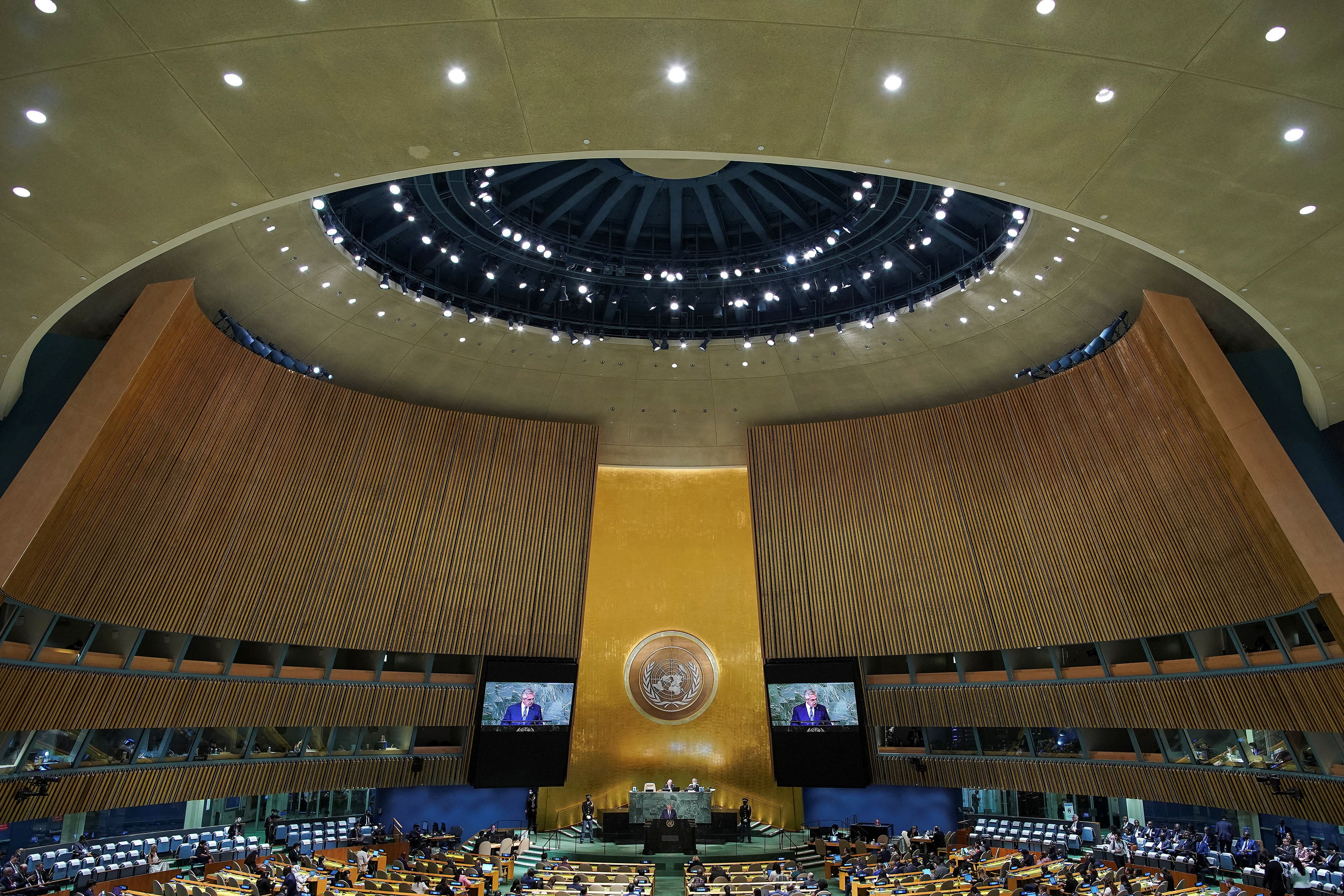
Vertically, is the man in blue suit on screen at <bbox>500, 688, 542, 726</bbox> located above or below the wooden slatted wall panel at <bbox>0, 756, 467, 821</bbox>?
above

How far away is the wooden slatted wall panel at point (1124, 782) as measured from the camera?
12039 mm

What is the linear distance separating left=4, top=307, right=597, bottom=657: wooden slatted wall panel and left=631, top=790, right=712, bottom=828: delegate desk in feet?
12.0

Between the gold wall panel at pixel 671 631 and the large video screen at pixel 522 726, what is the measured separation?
6.76 feet

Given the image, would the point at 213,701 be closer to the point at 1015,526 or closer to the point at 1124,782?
the point at 1015,526

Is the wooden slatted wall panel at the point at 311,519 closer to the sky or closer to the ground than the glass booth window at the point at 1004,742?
closer to the sky

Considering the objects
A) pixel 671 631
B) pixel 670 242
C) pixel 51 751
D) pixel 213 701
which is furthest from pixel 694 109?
pixel 671 631

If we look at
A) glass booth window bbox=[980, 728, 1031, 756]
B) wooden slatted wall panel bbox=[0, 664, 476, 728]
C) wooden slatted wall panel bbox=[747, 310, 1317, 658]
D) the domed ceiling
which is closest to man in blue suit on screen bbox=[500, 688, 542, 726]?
wooden slatted wall panel bbox=[0, 664, 476, 728]

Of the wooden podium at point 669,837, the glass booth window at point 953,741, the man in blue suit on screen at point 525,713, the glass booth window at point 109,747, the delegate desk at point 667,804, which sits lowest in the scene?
the wooden podium at point 669,837

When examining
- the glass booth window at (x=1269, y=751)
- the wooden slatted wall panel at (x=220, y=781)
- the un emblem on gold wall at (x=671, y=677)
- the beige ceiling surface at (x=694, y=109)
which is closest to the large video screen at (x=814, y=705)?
the un emblem on gold wall at (x=671, y=677)

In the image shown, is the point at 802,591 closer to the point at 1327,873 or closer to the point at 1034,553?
the point at 1034,553

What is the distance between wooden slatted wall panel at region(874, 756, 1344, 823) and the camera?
39.5 feet

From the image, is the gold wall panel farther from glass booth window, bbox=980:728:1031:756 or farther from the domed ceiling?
the domed ceiling

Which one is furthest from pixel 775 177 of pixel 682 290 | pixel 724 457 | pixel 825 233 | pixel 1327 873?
pixel 1327 873

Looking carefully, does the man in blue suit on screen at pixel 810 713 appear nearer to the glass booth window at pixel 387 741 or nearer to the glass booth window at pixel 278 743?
the glass booth window at pixel 387 741
